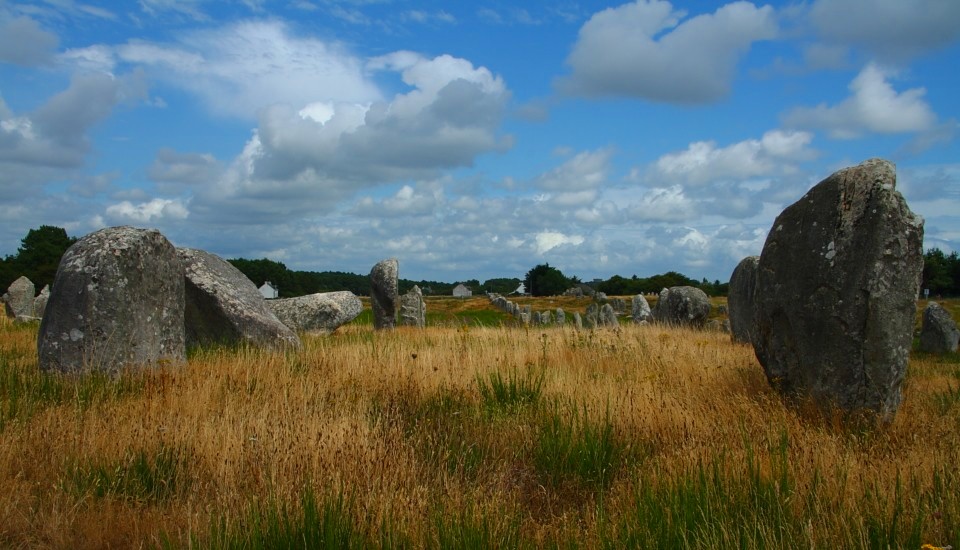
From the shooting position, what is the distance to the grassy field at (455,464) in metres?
4.16

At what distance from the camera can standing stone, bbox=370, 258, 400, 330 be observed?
20.1 meters

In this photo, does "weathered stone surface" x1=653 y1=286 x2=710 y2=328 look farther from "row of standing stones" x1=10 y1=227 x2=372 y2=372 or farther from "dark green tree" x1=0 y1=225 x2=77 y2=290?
"dark green tree" x1=0 y1=225 x2=77 y2=290

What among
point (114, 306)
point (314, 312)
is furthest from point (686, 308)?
point (114, 306)

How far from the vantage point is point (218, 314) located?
11781mm

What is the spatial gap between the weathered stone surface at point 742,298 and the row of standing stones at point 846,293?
8.24 meters

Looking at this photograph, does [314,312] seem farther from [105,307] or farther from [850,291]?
[850,291]

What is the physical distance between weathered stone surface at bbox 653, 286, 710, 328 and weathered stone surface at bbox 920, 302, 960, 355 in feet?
19.5

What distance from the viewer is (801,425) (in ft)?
21.8

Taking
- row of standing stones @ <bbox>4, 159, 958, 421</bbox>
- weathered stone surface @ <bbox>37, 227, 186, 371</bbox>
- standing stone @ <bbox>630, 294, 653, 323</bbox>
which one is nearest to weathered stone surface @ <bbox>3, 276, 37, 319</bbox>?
row of standing stones @ <bbox>4, 159, 958, 421</bbox>

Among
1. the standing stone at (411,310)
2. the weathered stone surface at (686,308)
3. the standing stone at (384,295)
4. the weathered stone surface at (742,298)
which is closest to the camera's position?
the weathered stone surface at (742,298)

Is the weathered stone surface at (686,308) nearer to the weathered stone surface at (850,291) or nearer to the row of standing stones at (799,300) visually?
the row of standing stones at (799,300)

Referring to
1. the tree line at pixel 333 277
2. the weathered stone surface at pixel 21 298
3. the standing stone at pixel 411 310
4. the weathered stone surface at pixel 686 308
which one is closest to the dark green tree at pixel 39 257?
the tree line at pixel 333 277

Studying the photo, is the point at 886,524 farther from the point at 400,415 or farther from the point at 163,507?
the point at 163,507

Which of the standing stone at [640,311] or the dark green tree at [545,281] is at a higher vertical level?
the dark green tree at [545,281]
